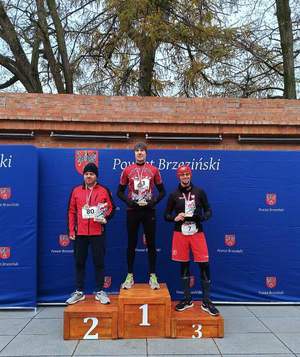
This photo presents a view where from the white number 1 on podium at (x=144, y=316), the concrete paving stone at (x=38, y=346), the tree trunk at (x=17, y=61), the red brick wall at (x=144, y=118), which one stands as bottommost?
the concrete paving stone at (x=38, y=346)

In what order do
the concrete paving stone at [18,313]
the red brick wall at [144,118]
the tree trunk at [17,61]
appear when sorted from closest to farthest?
the concrete paving stone at [18,313] → the red brick wall at [144,118] → the tree trunk at [17,61]

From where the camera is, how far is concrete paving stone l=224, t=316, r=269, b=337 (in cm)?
522

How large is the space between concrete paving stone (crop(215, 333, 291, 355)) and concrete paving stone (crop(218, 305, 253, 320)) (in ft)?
2.58

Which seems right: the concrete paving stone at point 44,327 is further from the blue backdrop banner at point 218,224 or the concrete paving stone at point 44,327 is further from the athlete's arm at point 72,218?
the athlete's arm at point 72,218

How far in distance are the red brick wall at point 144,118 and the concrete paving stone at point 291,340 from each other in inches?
133

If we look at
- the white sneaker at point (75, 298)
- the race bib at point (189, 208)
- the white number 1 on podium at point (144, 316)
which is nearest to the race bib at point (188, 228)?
the race bib at point (189, 208)

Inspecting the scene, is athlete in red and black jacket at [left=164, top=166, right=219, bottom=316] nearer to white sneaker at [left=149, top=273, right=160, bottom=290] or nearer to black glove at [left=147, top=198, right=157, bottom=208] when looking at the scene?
black glove at [left=147, top=198, right=157, bottom=208]

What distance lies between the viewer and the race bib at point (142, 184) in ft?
18.4

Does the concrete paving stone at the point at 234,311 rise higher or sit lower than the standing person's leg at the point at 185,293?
lower

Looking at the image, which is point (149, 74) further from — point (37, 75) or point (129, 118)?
point (129, 118)

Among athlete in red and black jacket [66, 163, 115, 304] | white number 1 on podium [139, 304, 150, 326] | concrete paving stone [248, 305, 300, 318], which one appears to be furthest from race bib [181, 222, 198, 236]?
concrete paving stone [248, 305, 300, 318]

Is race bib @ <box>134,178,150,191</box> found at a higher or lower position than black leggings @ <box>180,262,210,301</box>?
higher

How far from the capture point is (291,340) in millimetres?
4871

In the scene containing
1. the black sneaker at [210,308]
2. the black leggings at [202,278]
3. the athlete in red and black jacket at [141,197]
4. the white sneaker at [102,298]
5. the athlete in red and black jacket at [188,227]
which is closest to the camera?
the black sneaker at [210,308]
